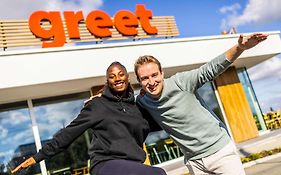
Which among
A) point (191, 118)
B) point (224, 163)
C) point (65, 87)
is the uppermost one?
point (65, 87)

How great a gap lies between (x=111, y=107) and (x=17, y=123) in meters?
11.2

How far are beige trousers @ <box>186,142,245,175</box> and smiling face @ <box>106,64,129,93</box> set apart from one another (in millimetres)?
871

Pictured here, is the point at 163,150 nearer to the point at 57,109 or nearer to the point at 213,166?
the point at 57,109

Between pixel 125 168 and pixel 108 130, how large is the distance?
0.37 metres

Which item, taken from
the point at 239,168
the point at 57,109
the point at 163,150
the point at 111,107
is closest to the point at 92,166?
the point at 111,107

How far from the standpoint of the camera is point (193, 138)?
A: 307cm

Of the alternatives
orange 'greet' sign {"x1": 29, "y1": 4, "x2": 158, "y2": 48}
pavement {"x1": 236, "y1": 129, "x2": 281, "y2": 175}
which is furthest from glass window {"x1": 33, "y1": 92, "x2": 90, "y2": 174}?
pavement {"x1": 236, "y1": 129, "x2": 281, "y2": 175}

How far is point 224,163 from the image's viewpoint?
9.91ft

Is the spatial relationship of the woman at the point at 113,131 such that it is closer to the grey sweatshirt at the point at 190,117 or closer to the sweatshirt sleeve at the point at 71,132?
the sweatshirt sleeve at the point at 71,132

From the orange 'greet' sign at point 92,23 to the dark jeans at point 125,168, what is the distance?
461 inches

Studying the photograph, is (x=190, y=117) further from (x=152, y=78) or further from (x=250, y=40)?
(x=250, y=40)

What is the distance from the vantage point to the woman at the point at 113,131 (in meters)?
2.73

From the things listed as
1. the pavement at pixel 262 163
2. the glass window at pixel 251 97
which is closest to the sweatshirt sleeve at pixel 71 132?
the pavement at pixel 262 163

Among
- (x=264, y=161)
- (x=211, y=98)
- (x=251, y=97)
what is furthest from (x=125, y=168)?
(x=251, y=97)
